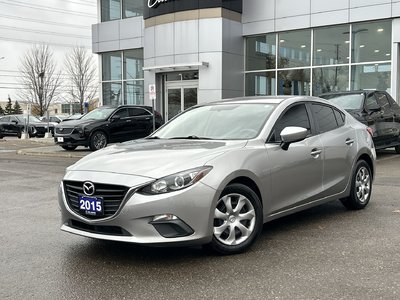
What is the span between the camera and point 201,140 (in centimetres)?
539

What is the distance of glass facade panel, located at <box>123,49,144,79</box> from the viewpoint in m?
26.8

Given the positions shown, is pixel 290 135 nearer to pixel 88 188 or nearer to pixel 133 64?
pixel 88 188

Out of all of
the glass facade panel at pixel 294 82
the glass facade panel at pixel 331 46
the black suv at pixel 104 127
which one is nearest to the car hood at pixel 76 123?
the black suv at pixel 104 127

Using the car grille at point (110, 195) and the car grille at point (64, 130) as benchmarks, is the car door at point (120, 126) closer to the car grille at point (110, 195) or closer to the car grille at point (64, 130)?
the car grille at point (64, 130)

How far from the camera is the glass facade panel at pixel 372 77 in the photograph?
1941 centimetres

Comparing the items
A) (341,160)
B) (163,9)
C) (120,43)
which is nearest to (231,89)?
(163,9)

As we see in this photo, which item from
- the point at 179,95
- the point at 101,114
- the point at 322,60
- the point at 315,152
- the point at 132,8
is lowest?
the point at 315,152

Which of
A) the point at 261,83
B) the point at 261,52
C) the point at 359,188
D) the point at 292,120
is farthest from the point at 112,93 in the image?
the point at 292,120

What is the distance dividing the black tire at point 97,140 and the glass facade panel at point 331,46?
9770mm

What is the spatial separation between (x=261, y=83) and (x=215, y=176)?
1903cm

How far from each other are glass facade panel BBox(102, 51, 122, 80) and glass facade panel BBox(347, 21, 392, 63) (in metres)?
13.2

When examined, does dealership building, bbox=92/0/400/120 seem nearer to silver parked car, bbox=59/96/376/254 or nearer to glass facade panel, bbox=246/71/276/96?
glass facade panel, bbox=246/71/276/96

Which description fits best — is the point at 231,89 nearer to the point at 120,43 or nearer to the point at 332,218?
the point at 120,43

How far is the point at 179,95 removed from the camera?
24.0 metres
